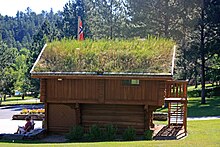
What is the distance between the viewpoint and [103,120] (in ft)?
62.3

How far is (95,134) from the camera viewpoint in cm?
1791

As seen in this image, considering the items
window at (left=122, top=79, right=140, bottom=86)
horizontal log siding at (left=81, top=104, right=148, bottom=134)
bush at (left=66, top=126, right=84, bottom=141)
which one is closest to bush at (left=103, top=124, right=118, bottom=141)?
horizontal log siding at (left=81, top=104, right=148, bottom=134)

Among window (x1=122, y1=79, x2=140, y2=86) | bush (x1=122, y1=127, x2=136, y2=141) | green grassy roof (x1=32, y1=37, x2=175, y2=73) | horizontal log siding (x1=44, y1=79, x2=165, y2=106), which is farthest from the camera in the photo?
green grassy roof (x1=32, y1=37, x2=175, y2=73)

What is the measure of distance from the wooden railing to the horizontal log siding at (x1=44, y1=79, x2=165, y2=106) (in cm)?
137

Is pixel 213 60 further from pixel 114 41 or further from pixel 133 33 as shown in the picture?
pixel 114 41

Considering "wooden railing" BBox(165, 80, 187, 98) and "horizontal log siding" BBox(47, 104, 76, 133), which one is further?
"horizontal log siding" BBox(47, 104, 76, 133)

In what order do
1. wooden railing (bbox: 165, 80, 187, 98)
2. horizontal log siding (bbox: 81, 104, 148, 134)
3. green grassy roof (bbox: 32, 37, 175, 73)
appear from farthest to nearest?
wooden railing (bbox: 165, 80, 187, 98) < horizontal log siding (bbox: 81, 104, 148, 134) < green grassy roof (bbox: 32, 37, 175, 73)

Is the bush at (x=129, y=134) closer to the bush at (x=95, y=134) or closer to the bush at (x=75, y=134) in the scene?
the bush at (x=95, y=134)

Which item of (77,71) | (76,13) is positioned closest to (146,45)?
(77,71)

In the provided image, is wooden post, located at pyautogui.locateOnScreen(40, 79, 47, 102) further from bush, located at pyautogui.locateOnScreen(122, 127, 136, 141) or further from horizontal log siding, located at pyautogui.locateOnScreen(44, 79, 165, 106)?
bush, located at pyautogui.locateOnScreen(122, 127, 136, 141)

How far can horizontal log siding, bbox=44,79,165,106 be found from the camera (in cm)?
1812

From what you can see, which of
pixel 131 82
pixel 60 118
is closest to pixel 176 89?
pixel 131 82

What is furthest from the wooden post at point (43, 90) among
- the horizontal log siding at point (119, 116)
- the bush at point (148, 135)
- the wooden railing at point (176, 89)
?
the wooden railing at point (176, 89)

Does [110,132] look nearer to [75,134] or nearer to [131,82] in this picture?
[75,134]
